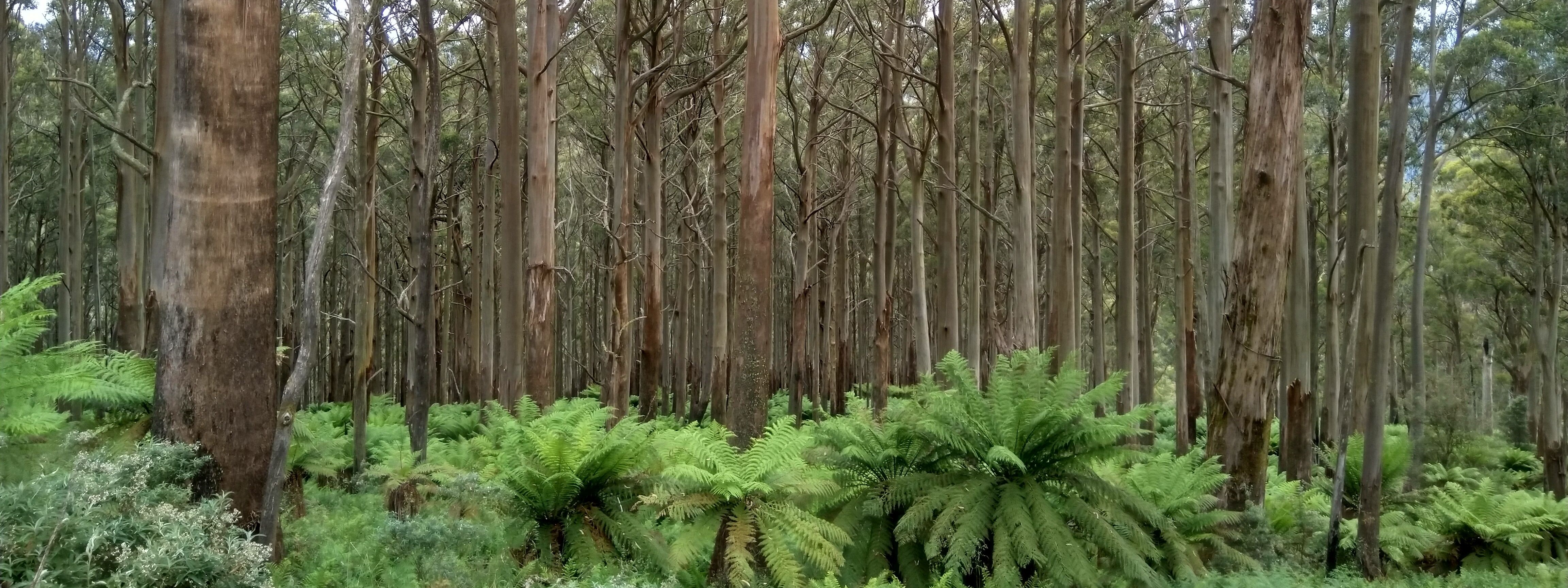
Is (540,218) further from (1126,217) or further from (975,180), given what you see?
(975,180)

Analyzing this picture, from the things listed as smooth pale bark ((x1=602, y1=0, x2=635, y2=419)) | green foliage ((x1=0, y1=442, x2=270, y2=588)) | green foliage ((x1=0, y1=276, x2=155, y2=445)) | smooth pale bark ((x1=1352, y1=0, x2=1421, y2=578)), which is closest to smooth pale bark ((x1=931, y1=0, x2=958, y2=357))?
smooth pale bark ((x1=602, y1=0, x2=635, y2=419))

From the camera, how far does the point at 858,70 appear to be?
21.9m

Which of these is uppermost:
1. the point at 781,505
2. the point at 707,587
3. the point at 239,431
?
the point at 239,431

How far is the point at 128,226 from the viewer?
1277 cm

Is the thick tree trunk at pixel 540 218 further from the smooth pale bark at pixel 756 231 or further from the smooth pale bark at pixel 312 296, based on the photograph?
the smooth pale bark at pixel 312 296

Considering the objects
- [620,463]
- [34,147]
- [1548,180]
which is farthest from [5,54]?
[1548,180]

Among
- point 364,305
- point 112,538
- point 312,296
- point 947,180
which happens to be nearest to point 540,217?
point 364,305

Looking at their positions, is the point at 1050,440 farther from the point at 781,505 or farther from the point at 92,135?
the point at 92,135

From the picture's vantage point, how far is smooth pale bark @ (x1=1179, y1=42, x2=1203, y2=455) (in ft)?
49.4

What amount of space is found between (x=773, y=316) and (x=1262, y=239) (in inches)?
272

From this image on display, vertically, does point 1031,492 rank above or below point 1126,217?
below

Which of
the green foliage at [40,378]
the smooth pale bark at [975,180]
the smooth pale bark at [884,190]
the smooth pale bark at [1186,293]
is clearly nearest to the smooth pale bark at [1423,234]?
the smooth pale bark at [1186,293]

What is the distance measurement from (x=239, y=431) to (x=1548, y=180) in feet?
81.5

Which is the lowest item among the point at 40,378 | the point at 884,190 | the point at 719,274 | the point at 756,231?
the point at 40,378
